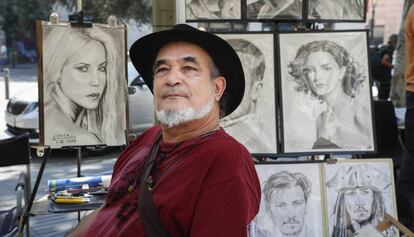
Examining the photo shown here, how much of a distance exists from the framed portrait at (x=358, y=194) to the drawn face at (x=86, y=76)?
1399 millimetres

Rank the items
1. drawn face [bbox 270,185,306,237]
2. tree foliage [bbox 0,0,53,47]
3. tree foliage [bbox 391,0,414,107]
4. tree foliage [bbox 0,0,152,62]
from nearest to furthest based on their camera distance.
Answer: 1. drawn face [bbox 270,185,306,237]
2. tree foliage [bbox 391,0,414,107]
3. tree foliage [bbox 0,0,152,62]
4. tree foliage [bbox 0,0,53,47]

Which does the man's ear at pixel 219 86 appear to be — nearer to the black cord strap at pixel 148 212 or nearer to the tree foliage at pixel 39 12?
the black cord strap at pixel 148 212

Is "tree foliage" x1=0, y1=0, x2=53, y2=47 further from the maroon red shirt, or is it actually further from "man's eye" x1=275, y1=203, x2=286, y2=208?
the maroon red shirt

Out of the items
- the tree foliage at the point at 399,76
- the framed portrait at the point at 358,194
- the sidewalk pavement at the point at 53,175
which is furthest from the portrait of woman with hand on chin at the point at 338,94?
the tree foliage at the point at 399,76

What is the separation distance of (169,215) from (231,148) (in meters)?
0.27

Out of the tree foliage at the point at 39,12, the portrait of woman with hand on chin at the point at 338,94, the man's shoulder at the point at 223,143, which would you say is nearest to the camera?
the man's shoulder at the point at 223,143

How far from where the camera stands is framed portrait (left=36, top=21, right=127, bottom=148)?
2.95 metres

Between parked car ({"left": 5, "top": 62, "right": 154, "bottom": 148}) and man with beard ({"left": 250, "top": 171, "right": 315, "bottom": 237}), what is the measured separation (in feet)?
13.3

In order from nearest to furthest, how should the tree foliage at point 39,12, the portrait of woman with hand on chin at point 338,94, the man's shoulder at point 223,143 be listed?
the man's shoulder at point 223,143 < the portrait of woman with hand on chin at point 338,94 < the tree foliage at point 39,12

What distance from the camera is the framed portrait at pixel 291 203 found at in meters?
2.69

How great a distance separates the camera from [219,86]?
1.79 metres

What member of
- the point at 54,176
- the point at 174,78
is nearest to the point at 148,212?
the point at 174,78

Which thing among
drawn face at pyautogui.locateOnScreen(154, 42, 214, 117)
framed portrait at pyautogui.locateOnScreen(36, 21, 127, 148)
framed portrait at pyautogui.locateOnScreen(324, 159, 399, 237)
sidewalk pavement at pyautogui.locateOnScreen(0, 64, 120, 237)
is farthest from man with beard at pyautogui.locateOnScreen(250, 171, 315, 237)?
sidewalk pavement at pyautogui.locateOnScreen(0, 64, 120, 237)

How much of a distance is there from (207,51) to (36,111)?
5474mm
